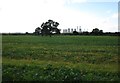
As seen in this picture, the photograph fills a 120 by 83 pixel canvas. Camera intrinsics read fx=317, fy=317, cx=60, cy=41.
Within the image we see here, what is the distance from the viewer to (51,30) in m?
165

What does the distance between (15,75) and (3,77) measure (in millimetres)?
708

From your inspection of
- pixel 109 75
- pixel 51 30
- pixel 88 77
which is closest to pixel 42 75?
Result: pixel 88 77

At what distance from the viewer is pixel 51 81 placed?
16047 mm

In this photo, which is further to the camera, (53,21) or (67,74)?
(53,21)

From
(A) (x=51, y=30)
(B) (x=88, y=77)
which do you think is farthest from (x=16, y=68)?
(A) (x=51, y=30)

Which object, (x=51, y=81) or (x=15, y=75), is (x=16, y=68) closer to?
(x=15, y=75)

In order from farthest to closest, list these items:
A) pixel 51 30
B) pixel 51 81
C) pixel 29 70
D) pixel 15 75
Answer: pixel 51 30, pixel 29 70, pixel 15 75, pixel 51 81

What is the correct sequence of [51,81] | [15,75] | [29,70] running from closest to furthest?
[51,81] < [15,75] < [29,70]

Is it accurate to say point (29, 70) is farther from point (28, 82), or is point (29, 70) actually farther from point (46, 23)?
point (46, 23)

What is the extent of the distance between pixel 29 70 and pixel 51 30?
5756 inches

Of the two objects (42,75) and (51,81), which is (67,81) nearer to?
(51,81)

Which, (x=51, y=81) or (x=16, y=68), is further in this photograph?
(x=16, y=68)

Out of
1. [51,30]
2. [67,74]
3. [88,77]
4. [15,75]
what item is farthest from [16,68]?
[51,30]

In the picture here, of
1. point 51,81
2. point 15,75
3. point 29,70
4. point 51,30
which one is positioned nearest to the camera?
point 51,81
